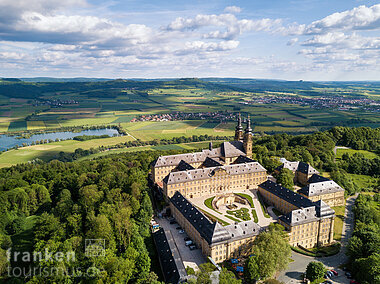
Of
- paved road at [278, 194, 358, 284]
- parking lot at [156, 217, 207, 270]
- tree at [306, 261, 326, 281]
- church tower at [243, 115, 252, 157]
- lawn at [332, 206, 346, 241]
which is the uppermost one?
church tower at [243, 115, 252, 157]

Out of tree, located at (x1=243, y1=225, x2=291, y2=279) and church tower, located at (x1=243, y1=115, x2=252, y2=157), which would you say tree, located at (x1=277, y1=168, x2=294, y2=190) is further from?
tree, located at (x1=243, y1=225, x2=291, y2=279)

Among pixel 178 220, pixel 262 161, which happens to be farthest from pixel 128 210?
pixel 262 161

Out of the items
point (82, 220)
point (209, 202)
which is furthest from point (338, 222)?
point (82, 220)

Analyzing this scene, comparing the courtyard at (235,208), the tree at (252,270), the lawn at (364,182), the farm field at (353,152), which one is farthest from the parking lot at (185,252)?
the farm field at (353,152)

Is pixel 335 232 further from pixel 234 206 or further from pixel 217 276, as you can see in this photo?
pixel 217 276

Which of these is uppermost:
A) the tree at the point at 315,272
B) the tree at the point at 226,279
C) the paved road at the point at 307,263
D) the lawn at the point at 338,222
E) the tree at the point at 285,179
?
the tree at the point at 285,179

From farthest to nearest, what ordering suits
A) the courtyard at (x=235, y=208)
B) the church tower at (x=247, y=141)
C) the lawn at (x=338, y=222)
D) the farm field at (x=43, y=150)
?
the farm field at (x=43, y=150), the church tower at (x=247, y=141), the courtyard at (x=235, y=208), the lawn at (x=338, y=222)

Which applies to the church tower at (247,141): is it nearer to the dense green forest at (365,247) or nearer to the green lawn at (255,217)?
the green lawn at (255,217)

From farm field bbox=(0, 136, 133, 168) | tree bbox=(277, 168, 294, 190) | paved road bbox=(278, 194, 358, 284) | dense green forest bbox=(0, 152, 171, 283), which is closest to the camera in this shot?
dense green forest bbox=(0, 152, 171, 283)

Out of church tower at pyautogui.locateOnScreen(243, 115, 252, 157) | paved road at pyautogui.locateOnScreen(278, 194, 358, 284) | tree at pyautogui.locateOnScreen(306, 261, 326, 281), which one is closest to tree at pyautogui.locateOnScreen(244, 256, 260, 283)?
paved road at pyautogui.locateOnScreen(278, 194, 358, 284)

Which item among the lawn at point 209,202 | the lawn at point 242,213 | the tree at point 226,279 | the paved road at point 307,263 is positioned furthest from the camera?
the lawn at point 209,202
